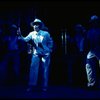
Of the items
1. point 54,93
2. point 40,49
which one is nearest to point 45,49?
point 40,49

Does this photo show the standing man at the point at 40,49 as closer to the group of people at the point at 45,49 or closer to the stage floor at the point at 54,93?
the group of people at the point at 45,49

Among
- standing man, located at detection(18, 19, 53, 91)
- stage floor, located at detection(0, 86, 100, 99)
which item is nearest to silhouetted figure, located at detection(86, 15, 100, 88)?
stage floor, located at detection(0, 86, 100, 99)

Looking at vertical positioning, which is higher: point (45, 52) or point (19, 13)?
point (19, 13)

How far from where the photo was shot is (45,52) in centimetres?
1042

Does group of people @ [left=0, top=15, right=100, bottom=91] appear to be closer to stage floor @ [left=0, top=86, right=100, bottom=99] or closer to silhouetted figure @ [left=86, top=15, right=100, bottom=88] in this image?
silhouetted figure @ [left=86, top=15, right=100, bottom=88]

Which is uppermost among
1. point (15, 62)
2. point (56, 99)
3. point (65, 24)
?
point (65, 24)

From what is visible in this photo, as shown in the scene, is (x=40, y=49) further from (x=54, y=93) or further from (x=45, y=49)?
(x=54, y=93)

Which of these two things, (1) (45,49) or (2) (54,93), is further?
(1) (45,49)

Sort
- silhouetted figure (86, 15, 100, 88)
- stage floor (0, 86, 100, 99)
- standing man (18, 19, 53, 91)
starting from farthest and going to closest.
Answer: standing man (18, 19, 53, 91) → silhouetted figure (86, 15, 100, 88) → stage floor (0, 86, 100, 99)

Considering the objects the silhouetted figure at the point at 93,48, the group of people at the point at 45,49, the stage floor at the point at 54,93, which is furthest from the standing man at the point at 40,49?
the silhouetted figure at the point at 93,48

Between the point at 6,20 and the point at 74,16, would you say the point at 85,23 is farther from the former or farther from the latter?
the point at 6,20

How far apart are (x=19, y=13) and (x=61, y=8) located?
5.35ft

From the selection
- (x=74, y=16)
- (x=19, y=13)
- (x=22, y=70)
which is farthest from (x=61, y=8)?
(x=22, y=70)

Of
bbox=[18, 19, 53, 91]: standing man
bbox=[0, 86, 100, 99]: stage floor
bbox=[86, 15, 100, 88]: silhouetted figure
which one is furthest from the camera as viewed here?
bbox=[18, 19, 53, 91]: standing man
